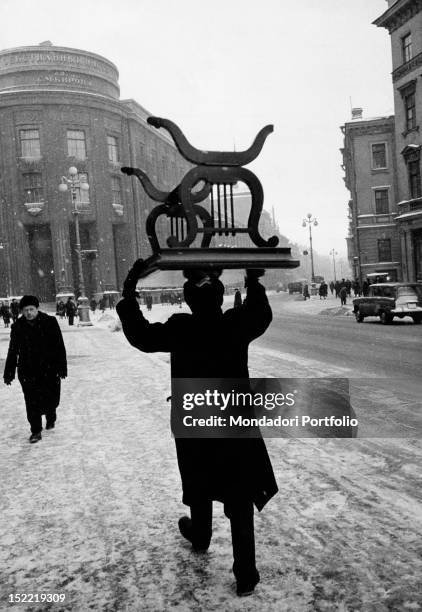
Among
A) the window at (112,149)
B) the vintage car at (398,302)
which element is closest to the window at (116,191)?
the window at (112,149)

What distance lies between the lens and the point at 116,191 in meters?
58.5

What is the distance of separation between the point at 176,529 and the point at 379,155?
4152 cm

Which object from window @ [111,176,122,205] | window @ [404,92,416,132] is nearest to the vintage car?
window @ [404,92,416,132]

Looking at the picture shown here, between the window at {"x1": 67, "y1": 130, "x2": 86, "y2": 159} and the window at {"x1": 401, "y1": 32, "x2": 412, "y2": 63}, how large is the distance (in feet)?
110

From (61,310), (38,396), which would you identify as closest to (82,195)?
(61,310)

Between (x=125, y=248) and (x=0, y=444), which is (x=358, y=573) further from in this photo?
(x=125, y=248)

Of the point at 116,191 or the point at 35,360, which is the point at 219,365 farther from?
the point at 116,191

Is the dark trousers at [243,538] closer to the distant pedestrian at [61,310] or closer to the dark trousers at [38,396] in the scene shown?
the dark trousers at [38,396]

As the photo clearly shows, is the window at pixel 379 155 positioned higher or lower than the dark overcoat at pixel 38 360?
higher

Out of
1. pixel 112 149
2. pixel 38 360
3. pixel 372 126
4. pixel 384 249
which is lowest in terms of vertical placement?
pixel 38 360

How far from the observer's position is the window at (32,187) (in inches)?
2106

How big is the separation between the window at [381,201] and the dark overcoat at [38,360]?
37863 mm

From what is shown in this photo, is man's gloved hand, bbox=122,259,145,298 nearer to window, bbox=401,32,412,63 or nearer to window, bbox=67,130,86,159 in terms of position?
window, bbox=401,32,412,63

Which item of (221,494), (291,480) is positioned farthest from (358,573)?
(291,480)
